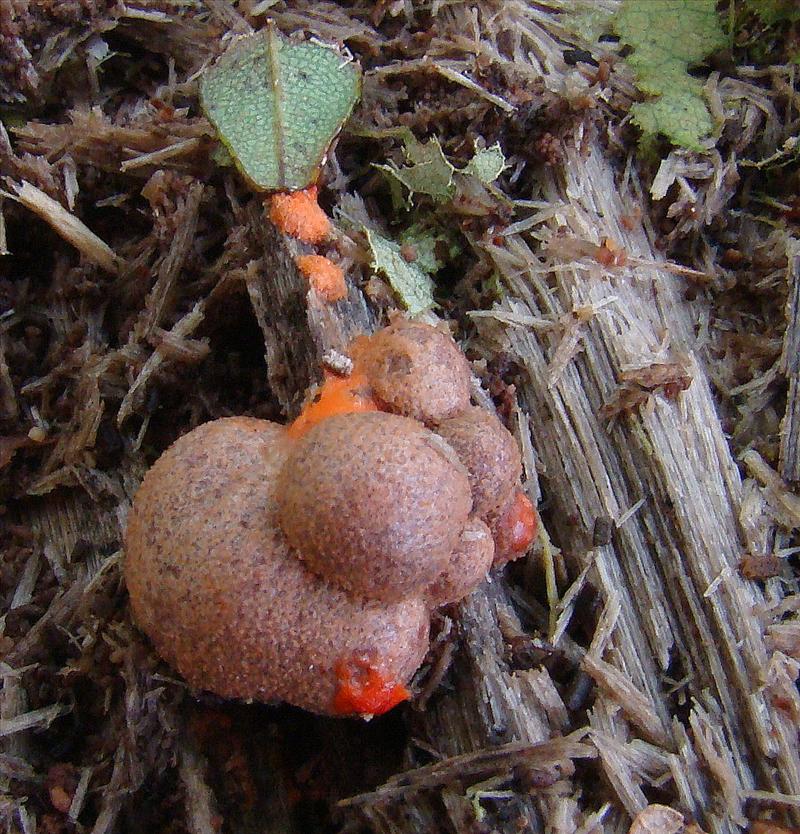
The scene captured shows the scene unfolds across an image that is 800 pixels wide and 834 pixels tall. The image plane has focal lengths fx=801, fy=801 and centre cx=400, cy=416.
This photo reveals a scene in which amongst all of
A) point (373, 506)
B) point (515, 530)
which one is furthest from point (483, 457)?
point (373, 506)

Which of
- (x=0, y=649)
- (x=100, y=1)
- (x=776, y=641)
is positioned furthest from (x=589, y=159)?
(x=0, y=649)

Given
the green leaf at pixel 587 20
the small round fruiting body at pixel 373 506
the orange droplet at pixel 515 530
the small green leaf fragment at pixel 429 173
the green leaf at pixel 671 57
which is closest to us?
the small round fruiting body at pixel 373 506

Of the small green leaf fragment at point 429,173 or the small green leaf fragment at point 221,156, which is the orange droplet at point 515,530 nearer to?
the small green leaf fragment at point 429,173

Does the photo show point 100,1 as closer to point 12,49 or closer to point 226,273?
point 12,49

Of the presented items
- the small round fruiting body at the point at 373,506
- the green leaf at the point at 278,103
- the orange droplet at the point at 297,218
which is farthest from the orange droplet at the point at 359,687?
the green leaf at the point at 278,103

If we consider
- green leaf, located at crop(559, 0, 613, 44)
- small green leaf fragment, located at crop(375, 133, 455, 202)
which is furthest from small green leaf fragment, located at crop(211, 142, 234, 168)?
green leaf, located at crop(559, 0, 613, 44)

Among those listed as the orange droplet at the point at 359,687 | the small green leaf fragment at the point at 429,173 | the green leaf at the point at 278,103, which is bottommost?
the orange droplet at the point at 359,687
